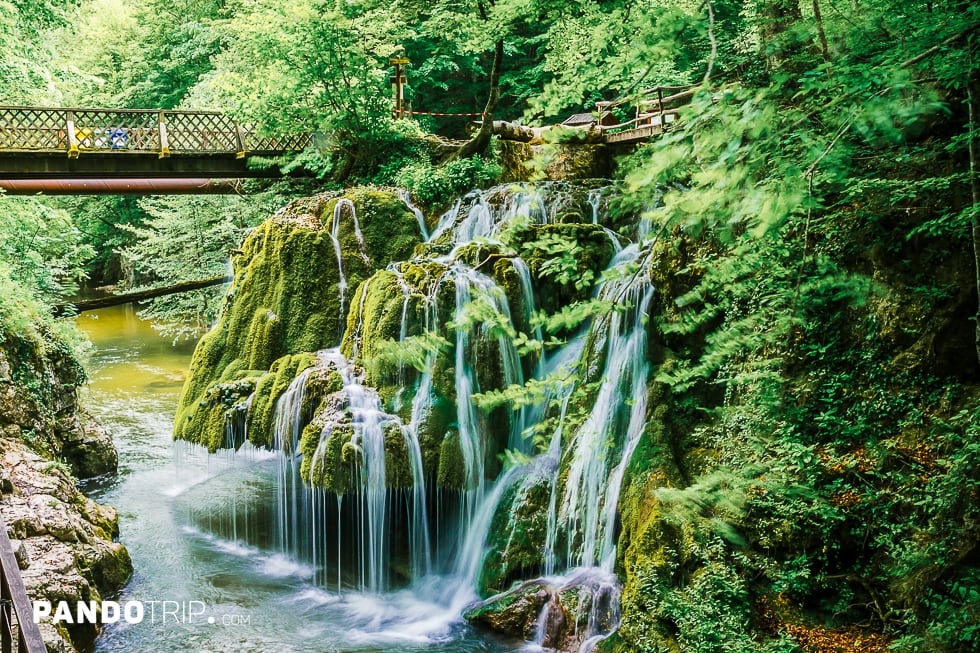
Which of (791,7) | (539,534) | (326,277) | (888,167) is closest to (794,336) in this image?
(888,167)

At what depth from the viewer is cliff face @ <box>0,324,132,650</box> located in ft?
24.4

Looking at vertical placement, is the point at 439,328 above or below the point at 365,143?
below

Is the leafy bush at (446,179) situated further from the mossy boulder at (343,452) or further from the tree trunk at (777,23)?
the tree trunk at (777,23)

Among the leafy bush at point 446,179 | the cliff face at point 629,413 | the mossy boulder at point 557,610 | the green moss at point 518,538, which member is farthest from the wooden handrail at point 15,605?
the leafy bush at point 446,179

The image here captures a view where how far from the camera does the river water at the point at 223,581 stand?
7984 millimetres

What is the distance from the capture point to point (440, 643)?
795 centimetres

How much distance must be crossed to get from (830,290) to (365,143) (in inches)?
421

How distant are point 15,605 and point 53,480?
7.23m

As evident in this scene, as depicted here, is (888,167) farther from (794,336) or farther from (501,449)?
(501,449)

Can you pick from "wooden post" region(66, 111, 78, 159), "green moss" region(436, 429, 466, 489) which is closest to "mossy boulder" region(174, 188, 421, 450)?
"green moss" region(436, 429, 466, 489)

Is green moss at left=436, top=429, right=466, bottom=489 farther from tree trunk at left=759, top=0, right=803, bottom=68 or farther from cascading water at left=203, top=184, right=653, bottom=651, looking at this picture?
tree trunk at left=759, top=0, right=803, bottom=68

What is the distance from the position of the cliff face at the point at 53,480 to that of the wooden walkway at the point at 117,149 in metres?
3.87

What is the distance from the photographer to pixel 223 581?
942 centimetres

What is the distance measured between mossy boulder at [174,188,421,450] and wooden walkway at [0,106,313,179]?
13.5ft
